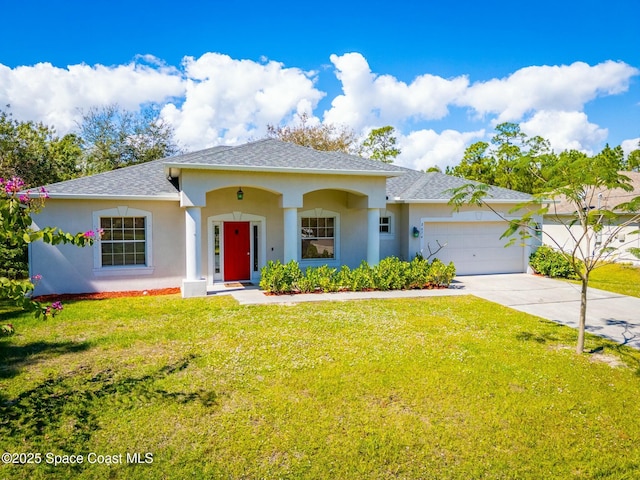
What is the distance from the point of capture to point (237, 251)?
45.9ft

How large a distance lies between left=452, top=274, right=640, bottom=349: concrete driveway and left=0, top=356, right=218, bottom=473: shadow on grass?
26.3 ft

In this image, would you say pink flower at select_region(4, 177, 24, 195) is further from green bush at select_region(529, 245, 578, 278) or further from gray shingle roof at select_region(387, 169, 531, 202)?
green bush at select_region(529, 245, 578, 278)

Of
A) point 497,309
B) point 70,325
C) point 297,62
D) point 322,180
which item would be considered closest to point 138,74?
point 297,62

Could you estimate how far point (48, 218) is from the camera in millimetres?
11500

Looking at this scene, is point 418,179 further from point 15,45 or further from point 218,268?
point 15,45

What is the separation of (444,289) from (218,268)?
7442mm

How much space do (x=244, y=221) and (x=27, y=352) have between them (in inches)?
312

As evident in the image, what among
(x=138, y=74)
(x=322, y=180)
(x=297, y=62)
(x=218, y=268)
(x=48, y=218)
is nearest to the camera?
(x=48, y=218)

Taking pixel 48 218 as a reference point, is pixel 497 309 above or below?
below

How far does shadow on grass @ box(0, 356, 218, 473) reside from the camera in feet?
13.7

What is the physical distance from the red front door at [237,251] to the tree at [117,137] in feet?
58.2

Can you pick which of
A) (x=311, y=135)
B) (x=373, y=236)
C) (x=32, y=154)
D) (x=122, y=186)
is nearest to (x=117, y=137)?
(x=32, y=154)

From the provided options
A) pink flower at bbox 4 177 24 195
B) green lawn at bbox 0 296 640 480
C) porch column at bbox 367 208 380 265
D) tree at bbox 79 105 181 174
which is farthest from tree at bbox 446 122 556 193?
pink flower at bbox 4 177 24 195

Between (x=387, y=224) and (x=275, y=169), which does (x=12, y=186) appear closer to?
(x=275, y=169)
